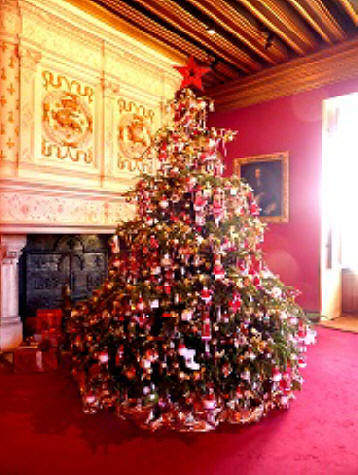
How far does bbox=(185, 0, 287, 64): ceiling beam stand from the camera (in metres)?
3.65

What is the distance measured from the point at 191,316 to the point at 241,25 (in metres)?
3.54

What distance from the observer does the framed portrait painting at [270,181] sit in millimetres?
4836

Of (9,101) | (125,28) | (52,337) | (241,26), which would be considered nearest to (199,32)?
(241,26)

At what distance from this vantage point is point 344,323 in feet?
14.6

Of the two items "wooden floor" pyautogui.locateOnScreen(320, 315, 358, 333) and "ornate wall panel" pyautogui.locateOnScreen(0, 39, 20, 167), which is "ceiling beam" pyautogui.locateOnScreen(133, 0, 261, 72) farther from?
"wooden floor" pyautogui.locateOnScreen(320, 315, 358, 333)

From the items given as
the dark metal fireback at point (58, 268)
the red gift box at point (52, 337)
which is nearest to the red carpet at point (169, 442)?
the red gift box at point (52, 337)

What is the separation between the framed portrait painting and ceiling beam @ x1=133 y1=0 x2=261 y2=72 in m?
1.33

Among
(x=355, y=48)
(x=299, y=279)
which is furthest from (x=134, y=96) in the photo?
(x=299, y=279)

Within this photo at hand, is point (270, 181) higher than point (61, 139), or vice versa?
point (61, 139)

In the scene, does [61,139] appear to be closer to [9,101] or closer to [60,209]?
[9,101]

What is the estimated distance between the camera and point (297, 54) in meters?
4.61

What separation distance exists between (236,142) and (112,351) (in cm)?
410

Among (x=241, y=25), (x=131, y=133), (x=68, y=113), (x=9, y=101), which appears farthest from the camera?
(x=131, y=133)

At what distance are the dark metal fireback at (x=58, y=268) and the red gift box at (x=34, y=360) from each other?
86 centimetres
